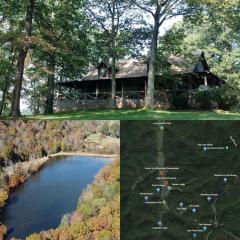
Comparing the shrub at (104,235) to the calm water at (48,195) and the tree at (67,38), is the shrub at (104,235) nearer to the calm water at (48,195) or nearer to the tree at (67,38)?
the calm water at (48,195)

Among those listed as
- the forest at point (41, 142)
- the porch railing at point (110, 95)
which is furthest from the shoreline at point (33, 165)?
the porch railing at point (110, 95)

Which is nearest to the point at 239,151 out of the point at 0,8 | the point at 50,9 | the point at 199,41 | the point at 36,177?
the point at 36,177

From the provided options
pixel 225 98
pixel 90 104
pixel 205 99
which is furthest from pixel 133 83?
pixel 225 98

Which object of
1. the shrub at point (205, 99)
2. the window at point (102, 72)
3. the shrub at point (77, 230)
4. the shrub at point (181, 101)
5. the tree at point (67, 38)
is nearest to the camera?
the shrub at point (77, 230)

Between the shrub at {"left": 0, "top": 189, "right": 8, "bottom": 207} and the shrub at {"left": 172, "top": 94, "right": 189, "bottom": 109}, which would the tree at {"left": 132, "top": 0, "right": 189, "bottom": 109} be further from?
the shrub at {"left": 0, "top": 189, "right": 8, "bottom": 207}

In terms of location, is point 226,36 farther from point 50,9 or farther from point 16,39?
point 16,39

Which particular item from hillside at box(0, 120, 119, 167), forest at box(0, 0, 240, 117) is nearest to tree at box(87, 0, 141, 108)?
forest at box(0, 0, 240, 117)

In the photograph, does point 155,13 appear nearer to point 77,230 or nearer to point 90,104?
point 90,104
